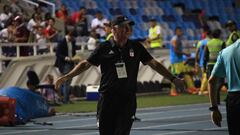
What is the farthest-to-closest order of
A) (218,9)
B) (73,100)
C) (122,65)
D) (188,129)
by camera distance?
(218,9) < (73,100) < (188,129) < (122,65)

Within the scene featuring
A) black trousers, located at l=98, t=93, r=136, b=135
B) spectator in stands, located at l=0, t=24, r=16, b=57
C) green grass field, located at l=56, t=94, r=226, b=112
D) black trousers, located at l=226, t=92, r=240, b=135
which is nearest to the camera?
black trousers, located at l=226, t=92, r=240, b=135

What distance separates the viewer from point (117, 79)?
8.52 m

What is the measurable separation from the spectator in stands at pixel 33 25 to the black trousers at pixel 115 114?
1523 cm

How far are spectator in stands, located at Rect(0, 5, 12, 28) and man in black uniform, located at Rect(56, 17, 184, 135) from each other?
14945 mm

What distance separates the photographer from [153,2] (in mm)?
35312

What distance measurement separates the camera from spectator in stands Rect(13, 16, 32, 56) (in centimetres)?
2294

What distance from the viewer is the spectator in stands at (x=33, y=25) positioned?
23594mm

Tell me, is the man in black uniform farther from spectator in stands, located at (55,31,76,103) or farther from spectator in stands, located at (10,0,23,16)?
spectator in stands, located at (10,0,23,16)

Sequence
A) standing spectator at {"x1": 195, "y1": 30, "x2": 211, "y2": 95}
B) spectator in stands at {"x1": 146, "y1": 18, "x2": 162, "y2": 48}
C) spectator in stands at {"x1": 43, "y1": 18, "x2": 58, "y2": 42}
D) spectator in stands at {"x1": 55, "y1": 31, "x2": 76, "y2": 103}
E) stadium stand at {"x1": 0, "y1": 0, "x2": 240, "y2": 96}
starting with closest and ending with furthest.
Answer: spectator in stands at {"x1": 55, "y1": 31, "x2": 76, "y2": 103} < standing spectator at {"x1": 195, "y1": 30, "x2": 211, "y2": 95} < stadium stand at {"x1": 0, "y1": 0, "x2": 240, "y2": 96} < spectator in stands at {"x1": 43, "y1": 18, "x2": 58, "y2": 42} < spectator in stands at {"x1": 146, "y1": 18, "x2": 162, "y2": 48}

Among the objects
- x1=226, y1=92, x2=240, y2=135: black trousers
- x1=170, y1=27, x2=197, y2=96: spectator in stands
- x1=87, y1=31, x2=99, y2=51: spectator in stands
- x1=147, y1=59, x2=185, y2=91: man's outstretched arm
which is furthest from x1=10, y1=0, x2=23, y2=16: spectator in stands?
x1=226, y1=92, x2=240, y2=135: black trousers

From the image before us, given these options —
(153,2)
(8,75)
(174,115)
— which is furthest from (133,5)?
(174,115)

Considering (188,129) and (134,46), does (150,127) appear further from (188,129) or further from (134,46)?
(134,46)

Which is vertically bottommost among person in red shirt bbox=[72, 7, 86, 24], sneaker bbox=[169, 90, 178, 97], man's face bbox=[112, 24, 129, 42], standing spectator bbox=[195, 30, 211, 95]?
sneaker bbox=[169, 90, 178, 97]

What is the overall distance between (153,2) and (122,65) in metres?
27.1
